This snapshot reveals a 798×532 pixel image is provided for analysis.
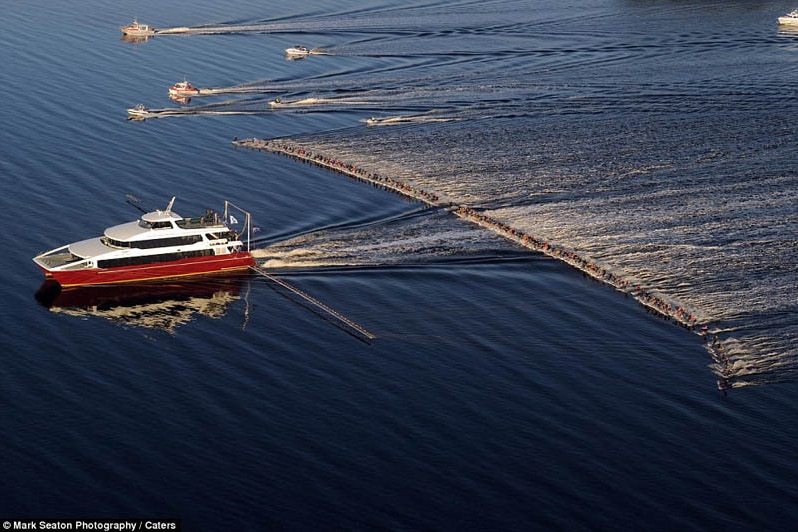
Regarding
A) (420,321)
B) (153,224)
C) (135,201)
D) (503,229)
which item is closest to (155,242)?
(153,224)

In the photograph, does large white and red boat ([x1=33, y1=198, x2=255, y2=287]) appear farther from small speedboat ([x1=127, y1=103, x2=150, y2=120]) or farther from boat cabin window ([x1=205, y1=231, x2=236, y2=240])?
small speedboat ([x1=127, y1=103, x2=150, y2=120])

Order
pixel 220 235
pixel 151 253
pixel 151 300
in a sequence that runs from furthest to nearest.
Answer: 1. pixel 220 235
2. pixel 151 253
3. pixel 151 300

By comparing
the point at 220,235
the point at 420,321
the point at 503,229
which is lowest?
the point at 420,321

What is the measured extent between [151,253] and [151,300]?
5.34 meters

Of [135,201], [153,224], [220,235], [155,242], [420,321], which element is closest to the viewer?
[420,321]

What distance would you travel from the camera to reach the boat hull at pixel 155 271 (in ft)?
370

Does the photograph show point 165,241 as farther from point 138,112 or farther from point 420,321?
point 138,112

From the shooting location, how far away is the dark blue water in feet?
263

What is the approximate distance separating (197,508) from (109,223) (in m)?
55.4

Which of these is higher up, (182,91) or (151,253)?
(182,91)

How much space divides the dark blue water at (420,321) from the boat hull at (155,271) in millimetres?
1544

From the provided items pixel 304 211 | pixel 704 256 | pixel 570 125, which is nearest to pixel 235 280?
pixel 304 211

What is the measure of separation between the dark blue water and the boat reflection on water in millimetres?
377

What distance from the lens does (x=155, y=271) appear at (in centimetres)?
11550
